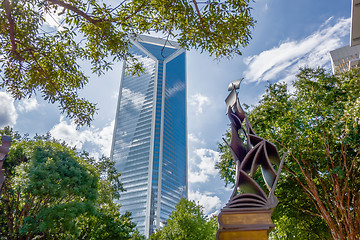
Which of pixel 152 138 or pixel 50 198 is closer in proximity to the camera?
pixel 50 198

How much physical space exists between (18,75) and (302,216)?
11.9m

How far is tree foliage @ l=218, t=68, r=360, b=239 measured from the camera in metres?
8.45

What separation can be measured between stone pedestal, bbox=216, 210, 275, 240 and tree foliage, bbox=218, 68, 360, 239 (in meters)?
5.37

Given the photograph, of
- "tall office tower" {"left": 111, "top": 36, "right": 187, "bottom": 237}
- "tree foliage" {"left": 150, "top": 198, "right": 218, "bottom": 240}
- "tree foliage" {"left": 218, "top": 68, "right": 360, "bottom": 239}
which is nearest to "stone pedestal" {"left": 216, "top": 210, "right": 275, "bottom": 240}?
"tree foliage" {"left": 218, "top": 68, "right": 360, "bottom": 239}

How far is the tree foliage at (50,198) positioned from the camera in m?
10.7

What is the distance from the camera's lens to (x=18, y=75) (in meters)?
6.20

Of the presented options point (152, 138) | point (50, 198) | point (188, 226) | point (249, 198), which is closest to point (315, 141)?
point (249, 198)

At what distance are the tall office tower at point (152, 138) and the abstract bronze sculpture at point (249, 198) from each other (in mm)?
91135

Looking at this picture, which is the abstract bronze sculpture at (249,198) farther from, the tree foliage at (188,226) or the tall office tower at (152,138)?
the tall office tower at (152,138)

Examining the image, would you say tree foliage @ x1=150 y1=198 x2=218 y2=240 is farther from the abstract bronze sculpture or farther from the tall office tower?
the tall office tower

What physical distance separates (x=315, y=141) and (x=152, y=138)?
94359 mm

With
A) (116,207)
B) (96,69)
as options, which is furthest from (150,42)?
(96,69)

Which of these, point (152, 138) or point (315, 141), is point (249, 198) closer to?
point (315, 141)

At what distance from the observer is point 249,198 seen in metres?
3.91
